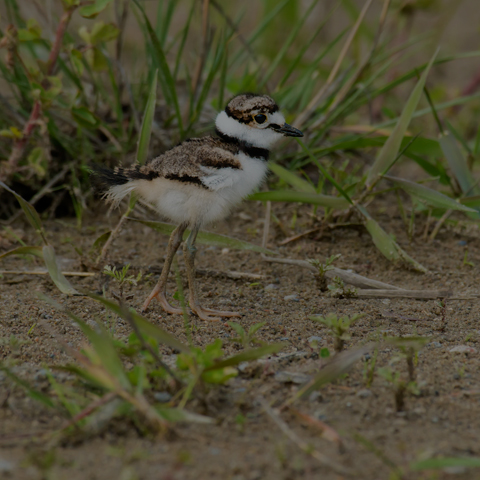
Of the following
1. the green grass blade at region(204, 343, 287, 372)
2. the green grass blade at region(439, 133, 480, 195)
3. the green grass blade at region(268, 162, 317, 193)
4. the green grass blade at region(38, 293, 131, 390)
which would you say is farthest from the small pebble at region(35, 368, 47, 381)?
the green grass blade at region(439, 133, 480, 195)

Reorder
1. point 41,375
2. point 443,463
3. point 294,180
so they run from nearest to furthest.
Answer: point 443,463
point 41,375
point 294,180

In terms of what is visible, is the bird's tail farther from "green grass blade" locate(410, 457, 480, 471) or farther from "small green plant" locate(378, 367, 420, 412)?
"green grass blade" locate(410, 457, 480, 471)

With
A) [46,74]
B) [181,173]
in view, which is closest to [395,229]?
[181,173]

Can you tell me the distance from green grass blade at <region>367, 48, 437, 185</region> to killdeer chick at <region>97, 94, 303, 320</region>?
57 centimetres

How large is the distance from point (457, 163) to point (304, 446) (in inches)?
86.4

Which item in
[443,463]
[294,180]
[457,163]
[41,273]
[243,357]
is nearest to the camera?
[443,463]

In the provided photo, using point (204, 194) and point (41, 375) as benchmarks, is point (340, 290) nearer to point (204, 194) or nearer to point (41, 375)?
point (204, 194)

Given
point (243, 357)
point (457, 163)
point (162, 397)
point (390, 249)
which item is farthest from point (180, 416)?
point (457, 163)

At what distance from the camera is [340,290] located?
2.74 m

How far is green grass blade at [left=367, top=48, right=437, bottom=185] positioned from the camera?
10.2 ft

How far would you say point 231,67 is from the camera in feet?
14.4

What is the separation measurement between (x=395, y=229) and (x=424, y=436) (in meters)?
1.86

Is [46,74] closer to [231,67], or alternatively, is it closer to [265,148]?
[265,148]

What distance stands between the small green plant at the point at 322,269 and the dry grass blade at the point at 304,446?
1062mm
